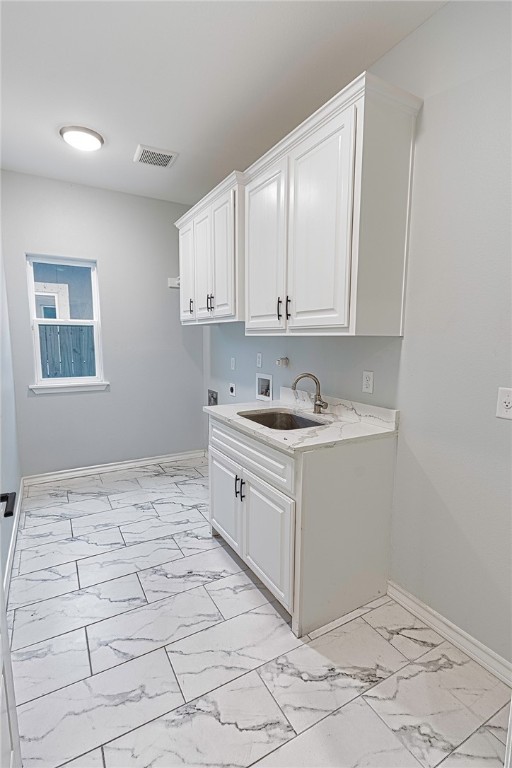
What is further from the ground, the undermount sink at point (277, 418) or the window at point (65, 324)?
the window at point (65, 324)

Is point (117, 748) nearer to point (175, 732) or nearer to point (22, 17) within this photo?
point (175, 732)

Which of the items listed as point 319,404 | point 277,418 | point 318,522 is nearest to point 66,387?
point 277,418

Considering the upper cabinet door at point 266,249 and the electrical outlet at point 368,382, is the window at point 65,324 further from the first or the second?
the electrical outlet at point 368,382

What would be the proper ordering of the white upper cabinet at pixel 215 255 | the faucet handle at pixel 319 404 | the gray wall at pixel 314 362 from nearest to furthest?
1. the gray wall at pixel 314 362
2. the faucet handle at pixel 319 404
3. the white upper cabinet at pixel 215 255

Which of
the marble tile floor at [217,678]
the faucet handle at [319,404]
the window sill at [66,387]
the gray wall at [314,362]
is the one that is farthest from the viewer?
the window sill at [66,387]

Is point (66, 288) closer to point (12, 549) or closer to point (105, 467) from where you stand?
point (105, 467)

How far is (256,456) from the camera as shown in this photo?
198cm

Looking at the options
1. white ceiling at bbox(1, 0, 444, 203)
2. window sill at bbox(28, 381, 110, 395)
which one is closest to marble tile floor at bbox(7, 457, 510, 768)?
window sill at bbox(28, 381, 110, 395)

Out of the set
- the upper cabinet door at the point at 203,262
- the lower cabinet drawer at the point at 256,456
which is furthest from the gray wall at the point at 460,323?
the upper cabinet door at the point at 203,262

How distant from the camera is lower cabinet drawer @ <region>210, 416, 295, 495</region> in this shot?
1.74 meters

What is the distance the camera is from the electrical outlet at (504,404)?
1.46 metres

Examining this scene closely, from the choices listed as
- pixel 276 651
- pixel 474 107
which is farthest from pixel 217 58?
pixel 276 651

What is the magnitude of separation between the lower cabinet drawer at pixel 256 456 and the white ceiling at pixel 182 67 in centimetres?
196

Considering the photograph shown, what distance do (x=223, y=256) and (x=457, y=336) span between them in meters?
1.68
